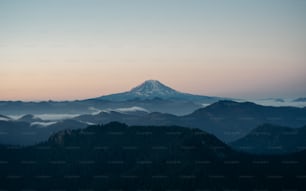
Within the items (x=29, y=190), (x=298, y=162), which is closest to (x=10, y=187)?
(x=29, y=190)

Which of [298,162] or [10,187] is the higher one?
[298,162]

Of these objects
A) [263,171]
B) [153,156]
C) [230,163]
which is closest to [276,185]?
[263,171]

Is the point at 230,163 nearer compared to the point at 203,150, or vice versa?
the point at 230,163

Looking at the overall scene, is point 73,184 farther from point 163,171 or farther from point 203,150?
point 203,150

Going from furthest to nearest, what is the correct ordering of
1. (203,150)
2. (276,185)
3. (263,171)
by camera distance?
(203,150) < (263,171) < (276,185)

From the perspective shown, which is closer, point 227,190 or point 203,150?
point 227,190

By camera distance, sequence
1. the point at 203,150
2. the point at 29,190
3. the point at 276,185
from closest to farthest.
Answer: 1. the point at 276,185
2. the point at 29,190
3. the point at 203,150

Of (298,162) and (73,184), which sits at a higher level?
(298,162)

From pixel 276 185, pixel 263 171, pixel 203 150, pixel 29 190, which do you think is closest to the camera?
pixel 276 185

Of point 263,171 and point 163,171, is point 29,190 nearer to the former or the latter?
point 163,171
